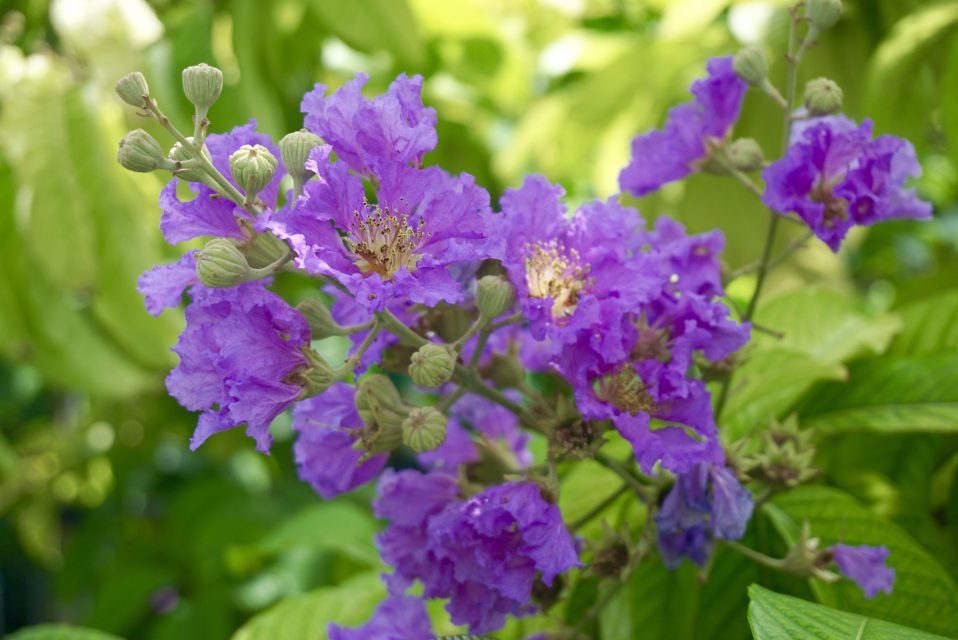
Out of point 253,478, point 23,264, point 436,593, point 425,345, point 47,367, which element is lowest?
point 253,478

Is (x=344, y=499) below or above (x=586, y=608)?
below

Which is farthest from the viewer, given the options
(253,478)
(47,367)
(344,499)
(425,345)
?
(253,478)

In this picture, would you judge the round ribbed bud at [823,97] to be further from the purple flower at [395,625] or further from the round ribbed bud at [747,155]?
the purple flower at [395,625]

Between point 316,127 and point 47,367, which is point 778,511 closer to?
point 316,127

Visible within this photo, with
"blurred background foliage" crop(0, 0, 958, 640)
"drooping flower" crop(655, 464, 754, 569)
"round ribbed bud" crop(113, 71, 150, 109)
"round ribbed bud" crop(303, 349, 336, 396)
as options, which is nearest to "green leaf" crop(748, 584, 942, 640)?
"drooping flower" crop(655, 464, 754, 569)

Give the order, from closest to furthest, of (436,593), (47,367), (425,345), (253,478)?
(425,345) < (436,593) < (47,367) < (253,478)

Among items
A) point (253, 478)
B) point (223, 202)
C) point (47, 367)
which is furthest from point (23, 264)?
point (223, 202)

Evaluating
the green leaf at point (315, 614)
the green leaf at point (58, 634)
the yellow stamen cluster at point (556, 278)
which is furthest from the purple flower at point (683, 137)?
the green leaf at point (58, 634)
